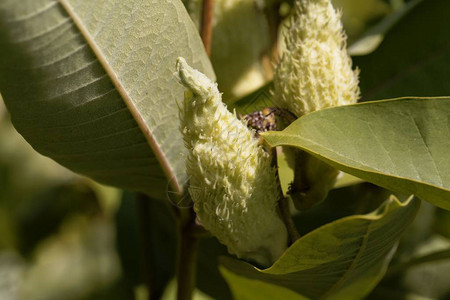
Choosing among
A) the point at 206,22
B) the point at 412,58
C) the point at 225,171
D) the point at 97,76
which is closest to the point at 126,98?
the point at 97,76

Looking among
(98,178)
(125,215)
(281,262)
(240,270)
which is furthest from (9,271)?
(281,262)

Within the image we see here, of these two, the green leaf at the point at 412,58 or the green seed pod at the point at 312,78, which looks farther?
the green leaf at the point at 412,58

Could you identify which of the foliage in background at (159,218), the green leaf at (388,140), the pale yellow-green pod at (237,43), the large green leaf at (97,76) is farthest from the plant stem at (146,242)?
the green leaf at (388,140)

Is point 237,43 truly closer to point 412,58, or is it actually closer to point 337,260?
point 412,58

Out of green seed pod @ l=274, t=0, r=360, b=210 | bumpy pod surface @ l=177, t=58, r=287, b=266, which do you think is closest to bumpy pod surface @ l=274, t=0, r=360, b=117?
green seed pod @ l=274, t=0, r=360, b=210

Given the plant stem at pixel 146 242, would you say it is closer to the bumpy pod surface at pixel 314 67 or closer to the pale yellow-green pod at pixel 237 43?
the pale yellow-green pod at pixel 237 43

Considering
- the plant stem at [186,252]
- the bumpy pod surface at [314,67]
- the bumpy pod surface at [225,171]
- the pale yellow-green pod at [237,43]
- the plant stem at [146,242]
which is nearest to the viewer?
the bumpy pod surface at [225,171]

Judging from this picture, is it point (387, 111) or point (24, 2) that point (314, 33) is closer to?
point (387, 111)
